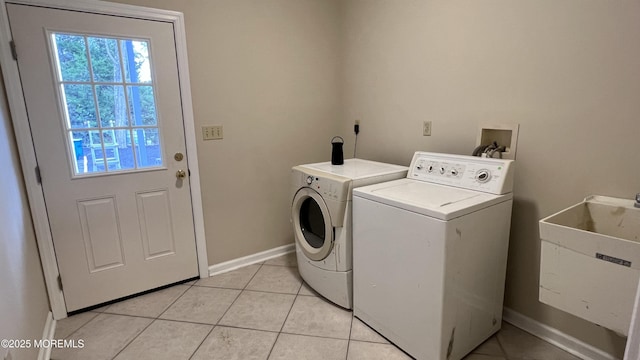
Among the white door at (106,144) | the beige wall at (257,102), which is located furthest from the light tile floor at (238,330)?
the beige wall at (257,102)

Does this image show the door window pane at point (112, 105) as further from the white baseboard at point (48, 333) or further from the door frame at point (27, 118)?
the white baseboard at point (48, 333)

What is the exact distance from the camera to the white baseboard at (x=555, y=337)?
1571 mm

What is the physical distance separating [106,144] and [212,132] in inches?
26.7

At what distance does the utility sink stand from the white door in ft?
7.31

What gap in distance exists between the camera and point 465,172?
1.78 metres

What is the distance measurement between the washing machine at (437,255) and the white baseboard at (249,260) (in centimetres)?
117

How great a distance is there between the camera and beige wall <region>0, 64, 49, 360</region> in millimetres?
1308

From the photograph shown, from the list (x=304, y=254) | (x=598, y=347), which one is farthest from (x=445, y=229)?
(x=304, y=254)

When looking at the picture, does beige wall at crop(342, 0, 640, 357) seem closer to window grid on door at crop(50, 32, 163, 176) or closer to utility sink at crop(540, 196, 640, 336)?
utility sink at crop(540, 196, 640, 336)

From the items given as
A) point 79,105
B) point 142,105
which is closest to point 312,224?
point 142,105

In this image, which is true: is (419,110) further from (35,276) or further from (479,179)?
(35,276)

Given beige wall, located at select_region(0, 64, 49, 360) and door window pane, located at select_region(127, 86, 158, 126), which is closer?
beige wall, located at select_region(0, 64, 49, 360)

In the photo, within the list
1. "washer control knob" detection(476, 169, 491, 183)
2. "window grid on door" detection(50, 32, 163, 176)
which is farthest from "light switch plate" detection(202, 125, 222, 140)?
"washer control knob" detection(476, 169, 491, 183)

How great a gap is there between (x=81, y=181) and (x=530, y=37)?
2.73 metres
